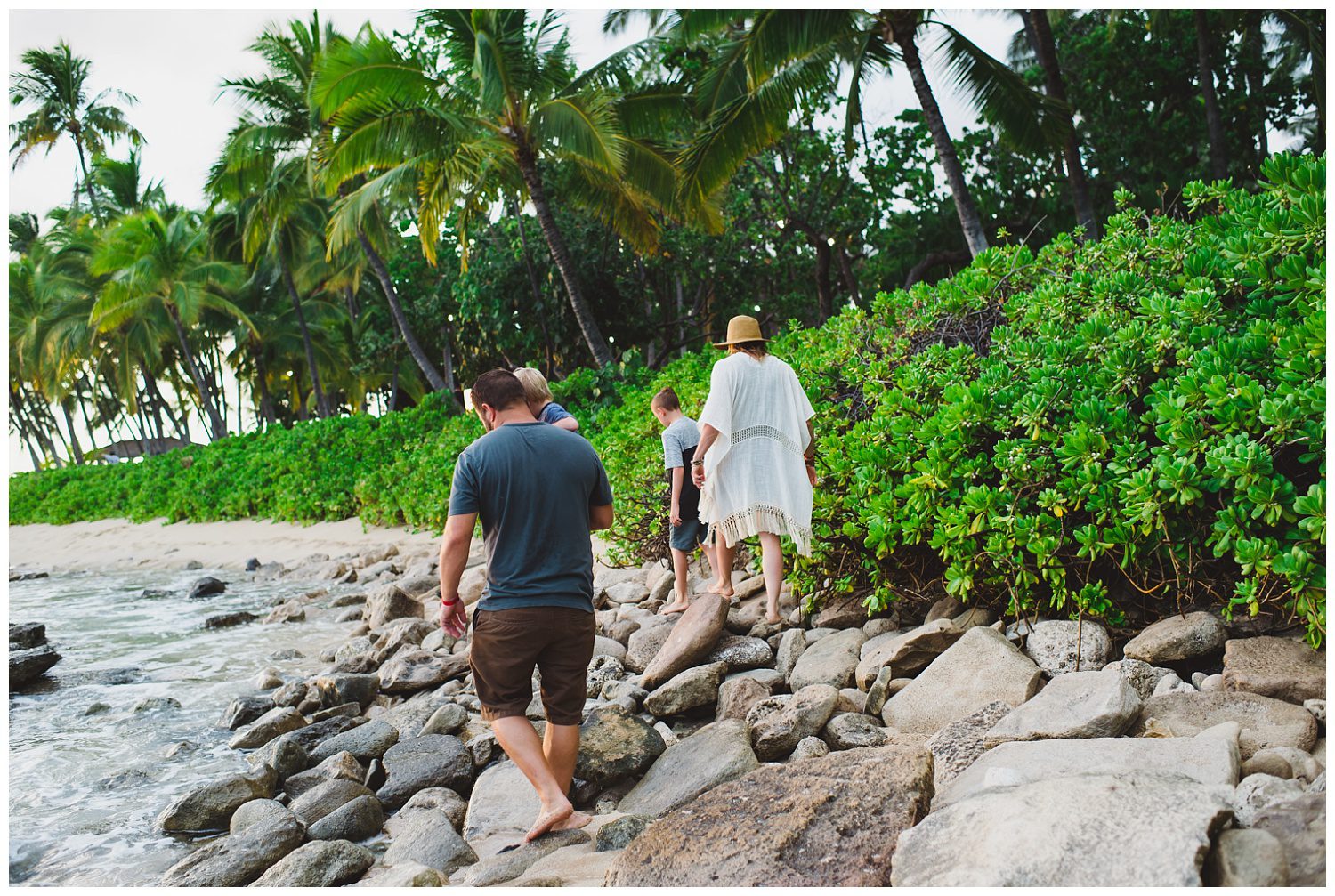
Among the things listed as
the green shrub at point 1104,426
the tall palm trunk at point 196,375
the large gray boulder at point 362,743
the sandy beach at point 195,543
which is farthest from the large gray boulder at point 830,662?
the tall palm trunk at point 196,375

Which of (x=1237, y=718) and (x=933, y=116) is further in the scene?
(x=933, y=116)

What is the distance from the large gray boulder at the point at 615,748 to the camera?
3881 millimetres

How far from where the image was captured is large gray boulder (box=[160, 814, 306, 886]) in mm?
3434

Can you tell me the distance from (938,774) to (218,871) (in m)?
2.71

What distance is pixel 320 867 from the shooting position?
334 cm

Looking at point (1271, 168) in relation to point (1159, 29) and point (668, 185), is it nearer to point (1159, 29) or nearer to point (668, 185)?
point (668, 185)

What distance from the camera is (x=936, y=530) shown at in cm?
434

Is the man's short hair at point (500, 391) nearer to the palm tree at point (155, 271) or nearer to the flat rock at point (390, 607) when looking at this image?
the flat rock at point (390, 607)

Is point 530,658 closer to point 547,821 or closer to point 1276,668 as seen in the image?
point 547,821

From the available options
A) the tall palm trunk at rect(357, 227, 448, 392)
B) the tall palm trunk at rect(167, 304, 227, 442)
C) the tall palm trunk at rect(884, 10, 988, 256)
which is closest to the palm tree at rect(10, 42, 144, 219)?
the tall palm trunk at rect(167, 304, 227, 442)

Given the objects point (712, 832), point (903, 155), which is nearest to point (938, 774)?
point (712, 832)

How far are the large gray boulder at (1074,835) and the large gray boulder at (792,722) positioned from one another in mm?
1333

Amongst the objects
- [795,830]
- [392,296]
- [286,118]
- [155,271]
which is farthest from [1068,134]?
[155,271]

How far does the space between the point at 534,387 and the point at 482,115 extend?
1029 cm
